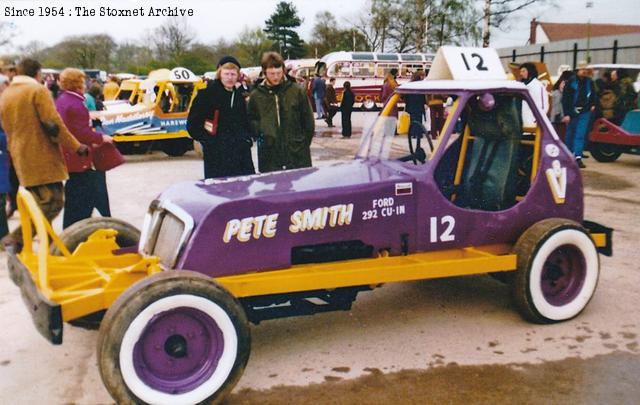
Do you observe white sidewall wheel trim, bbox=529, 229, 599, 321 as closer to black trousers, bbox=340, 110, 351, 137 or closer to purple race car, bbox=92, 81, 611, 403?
purple race car, bbox=92, 81, 611, 403

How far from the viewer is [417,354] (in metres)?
4.29

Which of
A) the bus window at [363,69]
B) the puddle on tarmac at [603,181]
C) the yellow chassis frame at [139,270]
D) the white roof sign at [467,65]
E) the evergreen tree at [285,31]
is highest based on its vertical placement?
the evergreen tree at [285,31]

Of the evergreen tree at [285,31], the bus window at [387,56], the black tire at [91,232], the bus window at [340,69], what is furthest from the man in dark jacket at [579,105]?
the evergreen tree at [285,31]

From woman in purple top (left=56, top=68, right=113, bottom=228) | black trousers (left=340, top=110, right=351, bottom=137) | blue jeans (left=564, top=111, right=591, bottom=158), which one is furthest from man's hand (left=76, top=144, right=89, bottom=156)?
black trousers (left=340, top=110, right=351, bottom=137)

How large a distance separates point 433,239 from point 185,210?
169cm

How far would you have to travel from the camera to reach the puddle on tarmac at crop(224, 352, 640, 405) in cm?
369

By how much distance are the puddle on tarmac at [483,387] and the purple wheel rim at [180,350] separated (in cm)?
28

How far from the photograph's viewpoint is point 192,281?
11.4 feet

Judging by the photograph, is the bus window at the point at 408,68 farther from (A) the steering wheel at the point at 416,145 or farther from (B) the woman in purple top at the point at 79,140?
(A) the steering wheel at the point at 416,145

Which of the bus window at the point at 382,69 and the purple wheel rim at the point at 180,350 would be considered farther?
the bus window at the point at 382,69

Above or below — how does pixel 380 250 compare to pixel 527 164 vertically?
below

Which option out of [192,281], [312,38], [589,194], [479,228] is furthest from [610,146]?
[312,38]

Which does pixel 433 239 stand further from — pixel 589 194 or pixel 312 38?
pixel 312 38

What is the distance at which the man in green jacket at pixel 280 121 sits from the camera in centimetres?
568
